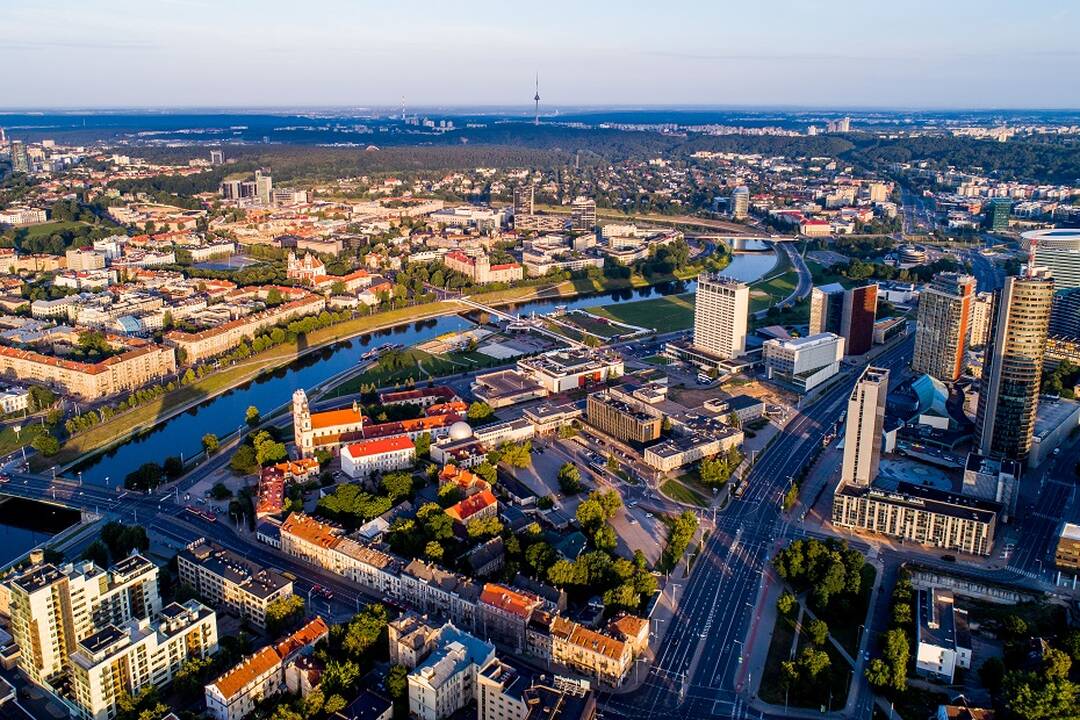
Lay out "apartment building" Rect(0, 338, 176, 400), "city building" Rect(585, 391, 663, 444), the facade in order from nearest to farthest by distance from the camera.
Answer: the facade, "city building" Rect(585, 391, 663, 444), "apartment building" Rect(0, 338, 176, 400)

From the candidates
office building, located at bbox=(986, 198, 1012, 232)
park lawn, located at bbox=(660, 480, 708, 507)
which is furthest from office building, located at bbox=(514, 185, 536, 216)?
park lawn, located at bbox=(660, 480, 708, 507)

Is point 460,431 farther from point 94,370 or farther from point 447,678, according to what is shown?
point 94,370

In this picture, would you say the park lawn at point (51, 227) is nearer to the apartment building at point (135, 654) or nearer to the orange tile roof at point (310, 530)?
the orange tile roof at point (310, 530)

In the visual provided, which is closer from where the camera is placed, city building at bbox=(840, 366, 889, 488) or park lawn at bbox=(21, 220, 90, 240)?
city building at bbox=(840, 366, 889, 488)

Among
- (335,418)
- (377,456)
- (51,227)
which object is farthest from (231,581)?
(51,227)

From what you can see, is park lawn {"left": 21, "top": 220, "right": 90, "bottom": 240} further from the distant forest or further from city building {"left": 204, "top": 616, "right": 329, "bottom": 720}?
city building {"left": 204, "top": 616, "right": 329, "bottom": 720}

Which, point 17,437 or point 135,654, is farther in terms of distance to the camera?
point 17,437

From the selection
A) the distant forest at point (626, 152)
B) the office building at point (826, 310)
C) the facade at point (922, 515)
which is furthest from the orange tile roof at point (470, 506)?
the distant forest at point (626, 152)
